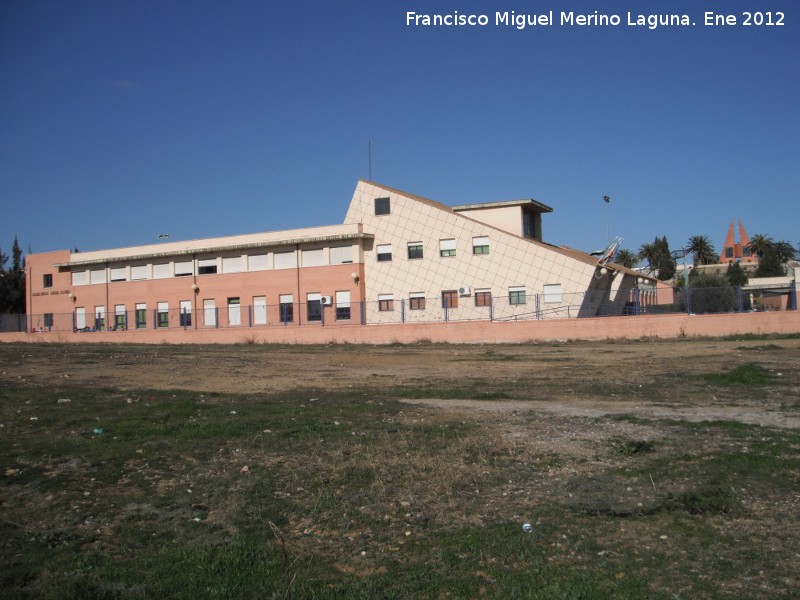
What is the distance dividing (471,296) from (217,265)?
20.0 m

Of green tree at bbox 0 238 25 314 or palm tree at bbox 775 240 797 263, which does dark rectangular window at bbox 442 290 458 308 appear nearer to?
green tree at bbox 0 238 25 314

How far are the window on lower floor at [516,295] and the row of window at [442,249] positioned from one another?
10.4 feet

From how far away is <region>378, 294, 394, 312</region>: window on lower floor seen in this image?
44856 millimetres

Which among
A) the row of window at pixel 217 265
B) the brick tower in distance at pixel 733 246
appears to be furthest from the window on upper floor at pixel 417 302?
the brick tower in distance at pixel 733 246

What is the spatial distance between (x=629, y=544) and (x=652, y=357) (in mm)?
18662

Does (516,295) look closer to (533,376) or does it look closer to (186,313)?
(533,376)

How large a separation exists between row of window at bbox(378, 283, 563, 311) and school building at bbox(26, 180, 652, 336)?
0.07 metres

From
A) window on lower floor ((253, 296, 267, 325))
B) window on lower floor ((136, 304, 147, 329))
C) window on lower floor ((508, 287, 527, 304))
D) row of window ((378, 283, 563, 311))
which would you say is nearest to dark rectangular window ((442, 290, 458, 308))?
row of window ((378, 283, 563, 311))

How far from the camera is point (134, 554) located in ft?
18.3

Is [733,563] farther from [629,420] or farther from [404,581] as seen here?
[629,420]

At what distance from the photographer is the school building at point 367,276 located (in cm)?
4166

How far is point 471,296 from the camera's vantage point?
44.6m

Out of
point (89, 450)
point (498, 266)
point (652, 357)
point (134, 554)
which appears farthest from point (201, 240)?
point (134, 554)

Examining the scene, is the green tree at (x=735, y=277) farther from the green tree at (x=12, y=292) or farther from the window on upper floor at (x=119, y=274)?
the green tree at (x=12, y=292)
